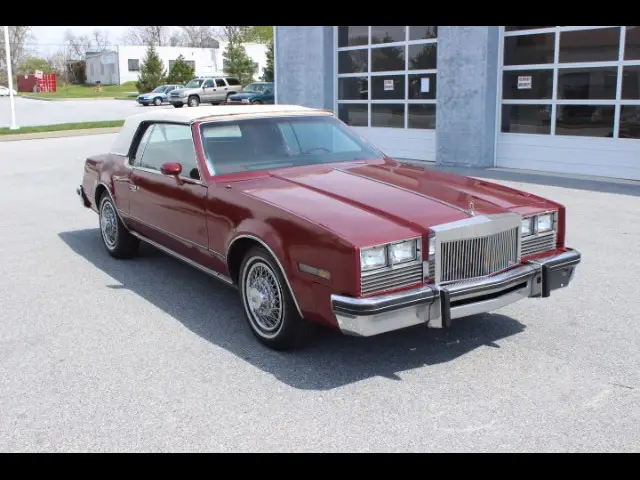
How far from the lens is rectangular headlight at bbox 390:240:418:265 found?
13.5ft

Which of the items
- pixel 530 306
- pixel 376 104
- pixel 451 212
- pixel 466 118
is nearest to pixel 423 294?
pixel 451 212

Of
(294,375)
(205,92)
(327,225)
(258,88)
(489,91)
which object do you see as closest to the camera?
(327,225)

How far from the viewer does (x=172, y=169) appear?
→ 5535 mm

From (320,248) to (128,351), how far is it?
1.59m

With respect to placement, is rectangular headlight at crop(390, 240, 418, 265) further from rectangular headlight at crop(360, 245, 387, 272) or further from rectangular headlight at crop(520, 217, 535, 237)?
rectangular headlight at crop(520, 217, 535, 237)

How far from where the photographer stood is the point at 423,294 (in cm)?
409

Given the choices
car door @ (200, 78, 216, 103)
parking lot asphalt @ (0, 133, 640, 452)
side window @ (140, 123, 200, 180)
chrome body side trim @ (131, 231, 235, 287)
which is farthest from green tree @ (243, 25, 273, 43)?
parking lot asphalt @ (0, 133, 640, 452)

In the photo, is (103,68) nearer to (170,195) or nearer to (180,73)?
(180,73)

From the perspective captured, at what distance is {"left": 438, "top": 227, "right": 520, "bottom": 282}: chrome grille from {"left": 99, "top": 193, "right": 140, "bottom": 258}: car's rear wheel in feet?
12.6

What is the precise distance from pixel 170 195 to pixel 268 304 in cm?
165

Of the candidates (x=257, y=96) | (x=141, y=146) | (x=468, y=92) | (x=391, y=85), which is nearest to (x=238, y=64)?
(x=257, y=96)

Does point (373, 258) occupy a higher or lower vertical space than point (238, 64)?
lower

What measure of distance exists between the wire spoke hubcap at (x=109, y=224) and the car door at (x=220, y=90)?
36.7 metres
